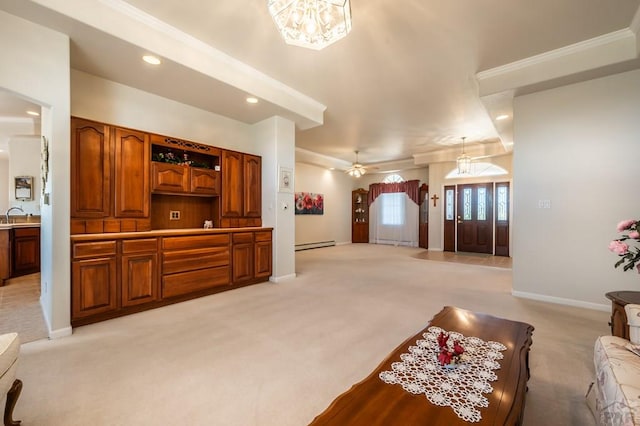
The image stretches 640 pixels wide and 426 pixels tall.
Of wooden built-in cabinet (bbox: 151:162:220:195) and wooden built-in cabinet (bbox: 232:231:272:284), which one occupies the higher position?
wooden built-in cabinet (bbox: 151:162:220:195)

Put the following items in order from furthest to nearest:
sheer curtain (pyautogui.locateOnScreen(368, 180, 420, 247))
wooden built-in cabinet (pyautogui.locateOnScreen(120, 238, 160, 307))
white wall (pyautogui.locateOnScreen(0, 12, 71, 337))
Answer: sheer curtain (pyautogui.locateOnScreen(368, 180, 420, 247)) < wooden built-in cabinet (pyautogui.locateOnScreen(120, 238, 160, 307)) < white wall (pyautogui.locateOnScreen(0, 12, 71, 337))

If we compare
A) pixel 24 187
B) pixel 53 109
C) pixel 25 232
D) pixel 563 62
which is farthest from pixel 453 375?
pixel 24 187

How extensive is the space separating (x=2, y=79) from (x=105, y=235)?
155cm

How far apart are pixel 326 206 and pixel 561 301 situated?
7005 mm

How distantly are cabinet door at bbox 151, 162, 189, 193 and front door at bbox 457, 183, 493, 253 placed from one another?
7648mm

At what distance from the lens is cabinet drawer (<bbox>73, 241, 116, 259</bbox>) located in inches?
108

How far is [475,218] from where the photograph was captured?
8047mm

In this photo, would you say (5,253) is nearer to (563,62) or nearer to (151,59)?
(151,59)

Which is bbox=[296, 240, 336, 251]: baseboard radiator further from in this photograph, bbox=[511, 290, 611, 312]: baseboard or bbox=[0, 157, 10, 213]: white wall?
bbox=[0, 157, 10, 213]: white wall

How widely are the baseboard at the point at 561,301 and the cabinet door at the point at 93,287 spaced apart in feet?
16.9

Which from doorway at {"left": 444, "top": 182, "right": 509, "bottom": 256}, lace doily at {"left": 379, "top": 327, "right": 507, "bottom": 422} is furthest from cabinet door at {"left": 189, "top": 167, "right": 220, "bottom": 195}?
doorway at {"left": 444, "top": 182, "right": 509, "bottom": 256}

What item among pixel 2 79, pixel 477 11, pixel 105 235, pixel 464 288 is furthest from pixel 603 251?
pixel 2 79

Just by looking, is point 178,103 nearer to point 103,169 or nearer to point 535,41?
point 103,169

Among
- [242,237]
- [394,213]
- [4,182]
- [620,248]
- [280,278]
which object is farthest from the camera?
[394,213]
